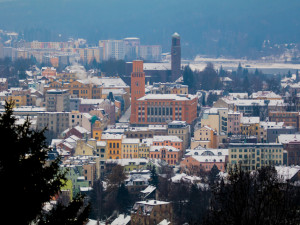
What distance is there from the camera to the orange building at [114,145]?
81.3 ft

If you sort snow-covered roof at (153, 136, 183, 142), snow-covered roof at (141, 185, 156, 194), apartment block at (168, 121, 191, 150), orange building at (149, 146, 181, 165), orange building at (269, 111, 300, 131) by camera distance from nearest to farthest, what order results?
1. snow-covered roof at (141, 185, 156, 194)
2. orange building at (149, 146, 181, 165)
3. snow-covered roof at (153, 136, 183, 142)
4. apartment block at (168, 121, 191, 150)
5. orange building at (269, 111, 300, 131)

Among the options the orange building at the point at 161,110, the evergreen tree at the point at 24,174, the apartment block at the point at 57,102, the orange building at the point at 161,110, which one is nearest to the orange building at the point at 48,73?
the apartment block at the point at 57,102

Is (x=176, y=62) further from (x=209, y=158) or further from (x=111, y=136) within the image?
(x=209, y=158)

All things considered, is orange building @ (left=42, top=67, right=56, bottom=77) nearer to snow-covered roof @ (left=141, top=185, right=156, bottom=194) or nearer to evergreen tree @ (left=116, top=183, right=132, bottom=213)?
snow-covered roof @ (left=141, top=185, right=156, bottom=194)

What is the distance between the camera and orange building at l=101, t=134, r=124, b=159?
81.3 feet

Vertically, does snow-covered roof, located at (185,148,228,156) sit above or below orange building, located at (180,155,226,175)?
above

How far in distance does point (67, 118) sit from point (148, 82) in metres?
15.3

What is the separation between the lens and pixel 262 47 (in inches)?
3391

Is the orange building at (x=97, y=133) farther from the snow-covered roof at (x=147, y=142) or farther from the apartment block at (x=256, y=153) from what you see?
the apartment block at (x=256, y=153)

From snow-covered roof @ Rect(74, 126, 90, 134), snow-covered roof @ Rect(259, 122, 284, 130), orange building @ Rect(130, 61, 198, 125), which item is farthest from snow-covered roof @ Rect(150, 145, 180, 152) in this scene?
orange building @ Rect(130, 61, 198, 125)

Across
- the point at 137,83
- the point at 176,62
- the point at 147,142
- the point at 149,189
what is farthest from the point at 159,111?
the point at 176,62

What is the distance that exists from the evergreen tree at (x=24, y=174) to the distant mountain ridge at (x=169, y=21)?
81825 millimetres

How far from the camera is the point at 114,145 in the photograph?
25.0 meters

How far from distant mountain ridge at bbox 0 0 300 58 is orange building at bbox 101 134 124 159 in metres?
61.4
